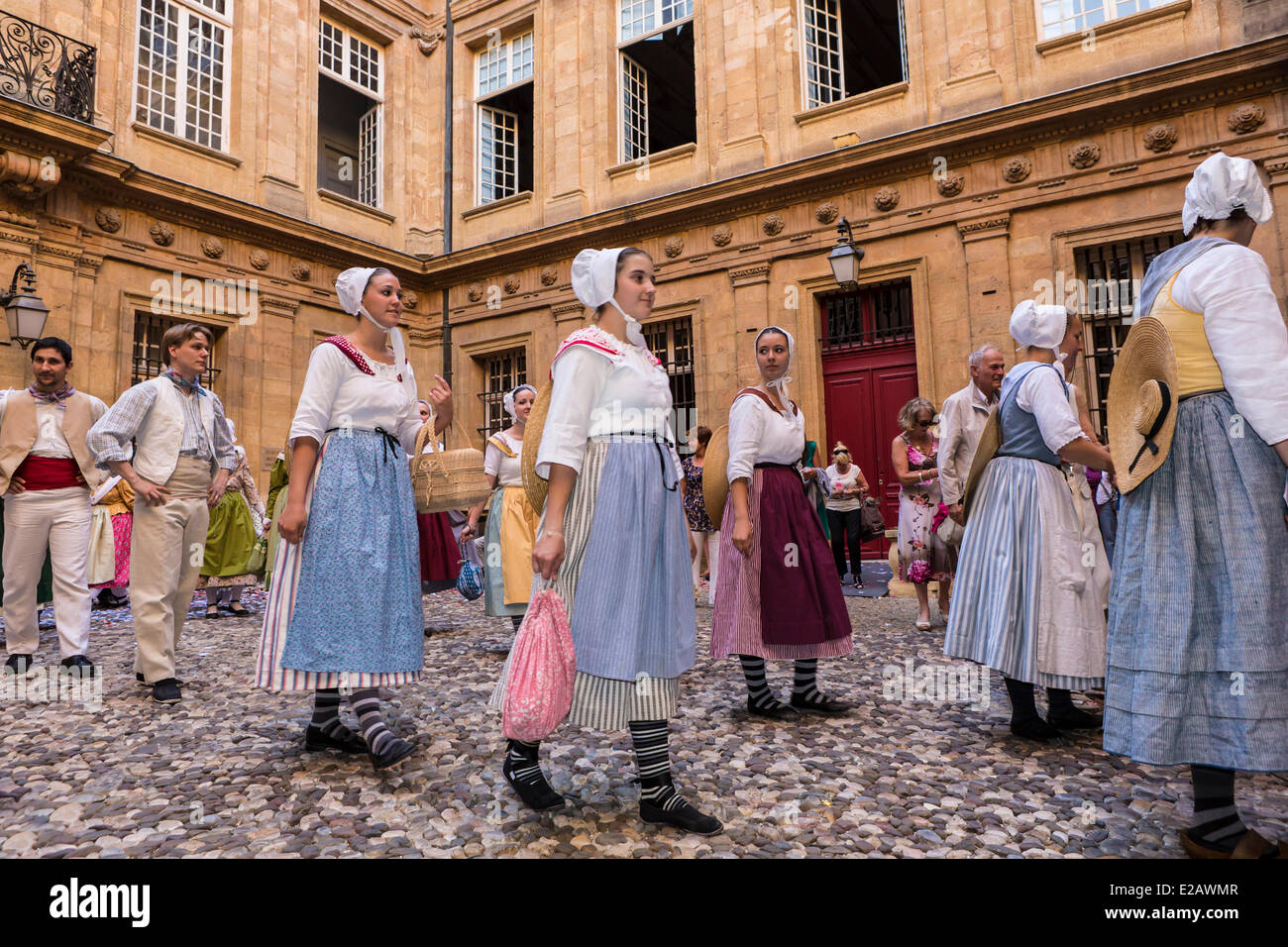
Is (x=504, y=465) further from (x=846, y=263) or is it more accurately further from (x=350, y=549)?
(x=846, y=263)

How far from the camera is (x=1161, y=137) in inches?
353

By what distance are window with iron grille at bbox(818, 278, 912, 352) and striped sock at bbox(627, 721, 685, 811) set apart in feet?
31.5

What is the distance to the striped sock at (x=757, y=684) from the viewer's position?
3666mm

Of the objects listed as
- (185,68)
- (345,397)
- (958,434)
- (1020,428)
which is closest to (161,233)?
(185,68)

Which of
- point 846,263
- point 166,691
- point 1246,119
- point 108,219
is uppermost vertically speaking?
point 108,219

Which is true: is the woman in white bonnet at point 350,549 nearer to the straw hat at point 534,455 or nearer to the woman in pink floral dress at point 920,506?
the straw hat at point 534,455

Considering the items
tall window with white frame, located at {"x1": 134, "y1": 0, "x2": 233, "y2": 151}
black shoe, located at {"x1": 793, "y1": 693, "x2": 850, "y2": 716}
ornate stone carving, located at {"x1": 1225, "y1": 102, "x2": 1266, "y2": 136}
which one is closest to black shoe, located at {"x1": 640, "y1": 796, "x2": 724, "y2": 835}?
black shoe, located at {"x1": 793, "y1": 693, "x2": 850, "y2": 716}

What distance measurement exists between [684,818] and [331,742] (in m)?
1.66

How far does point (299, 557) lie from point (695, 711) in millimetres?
1941

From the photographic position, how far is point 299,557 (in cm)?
299

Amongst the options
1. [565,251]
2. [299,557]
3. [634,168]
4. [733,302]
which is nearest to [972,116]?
[733,302]

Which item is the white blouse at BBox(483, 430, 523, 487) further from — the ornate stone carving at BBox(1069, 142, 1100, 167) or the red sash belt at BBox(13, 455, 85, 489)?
the ornate stone carving at BBox(1069, 142, 1100, 167)

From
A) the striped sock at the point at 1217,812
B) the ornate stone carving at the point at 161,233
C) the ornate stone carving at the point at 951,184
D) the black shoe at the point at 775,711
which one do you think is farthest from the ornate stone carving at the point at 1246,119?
the ornate stone carving at the point at 161,233
